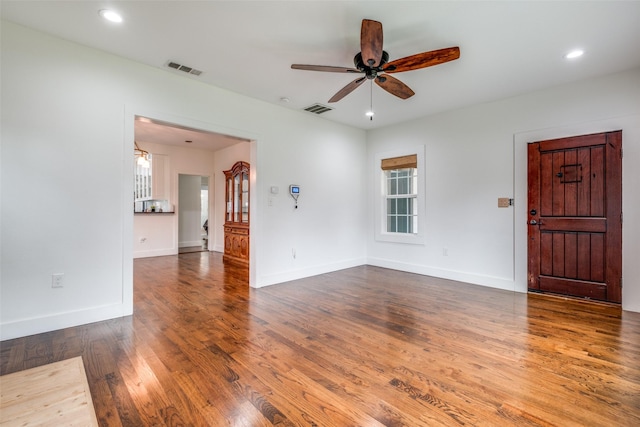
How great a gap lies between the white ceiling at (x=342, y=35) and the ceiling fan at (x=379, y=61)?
0.26 m

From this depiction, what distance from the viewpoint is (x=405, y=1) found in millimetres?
2260

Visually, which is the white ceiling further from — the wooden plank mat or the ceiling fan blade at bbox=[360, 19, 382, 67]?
the wooden plank mat

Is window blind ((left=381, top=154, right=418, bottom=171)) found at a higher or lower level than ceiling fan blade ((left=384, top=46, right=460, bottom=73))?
lower

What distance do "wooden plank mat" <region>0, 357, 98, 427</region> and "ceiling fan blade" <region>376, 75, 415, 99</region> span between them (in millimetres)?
3306

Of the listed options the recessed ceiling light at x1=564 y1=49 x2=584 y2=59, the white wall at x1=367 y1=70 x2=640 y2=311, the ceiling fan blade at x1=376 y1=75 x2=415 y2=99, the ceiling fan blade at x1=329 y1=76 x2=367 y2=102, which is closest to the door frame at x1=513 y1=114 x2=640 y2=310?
the white wall at x1=367 y1=70 x2=640 y2=311

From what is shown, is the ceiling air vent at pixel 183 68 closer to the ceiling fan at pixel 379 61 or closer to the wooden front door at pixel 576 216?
the ceiling fan at pixel 379 61

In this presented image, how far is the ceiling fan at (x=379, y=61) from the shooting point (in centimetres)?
226

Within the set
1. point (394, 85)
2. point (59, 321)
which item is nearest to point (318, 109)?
point (394, 85)

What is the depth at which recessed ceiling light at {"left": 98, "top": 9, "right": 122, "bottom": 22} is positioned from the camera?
7.84ft

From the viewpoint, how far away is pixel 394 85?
9.88ft

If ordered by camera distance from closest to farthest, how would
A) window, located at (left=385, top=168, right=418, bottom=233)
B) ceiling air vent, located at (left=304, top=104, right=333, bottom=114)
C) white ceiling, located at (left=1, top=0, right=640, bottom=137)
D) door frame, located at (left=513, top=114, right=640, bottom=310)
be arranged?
white ceiling, located at (left=1, top=0, right=640, bottom=137)
door frame, located at (left=513, top=114, right=640, bottom=310)
ceiling air vent, located at (left=304, top=104, right=333, bottom=114)
window, located at (left=385, top=168, right=418, bottom=233)

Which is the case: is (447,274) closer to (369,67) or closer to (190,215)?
(369,67)

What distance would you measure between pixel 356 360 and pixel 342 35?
2773 mm

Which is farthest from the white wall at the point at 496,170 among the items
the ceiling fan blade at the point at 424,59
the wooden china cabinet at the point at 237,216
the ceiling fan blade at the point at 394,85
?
the wooden china cabinet at the point at 237,216
